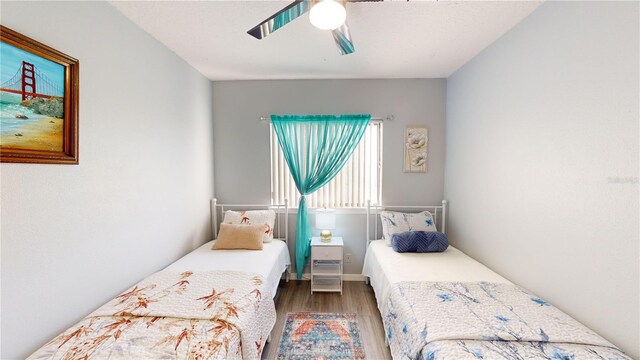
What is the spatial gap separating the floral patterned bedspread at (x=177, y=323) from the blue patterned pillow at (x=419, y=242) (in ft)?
4.83

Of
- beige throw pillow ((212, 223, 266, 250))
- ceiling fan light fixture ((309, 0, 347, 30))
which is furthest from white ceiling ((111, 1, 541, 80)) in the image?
beige throw pillow ((212, 223, 266, 250))

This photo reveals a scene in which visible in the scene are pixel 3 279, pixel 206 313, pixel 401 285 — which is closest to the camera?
pixel 3 279

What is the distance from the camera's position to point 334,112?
3.43 m

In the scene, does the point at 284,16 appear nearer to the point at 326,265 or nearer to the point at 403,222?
the point at 403,222

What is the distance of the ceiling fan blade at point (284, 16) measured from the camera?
4.90ft

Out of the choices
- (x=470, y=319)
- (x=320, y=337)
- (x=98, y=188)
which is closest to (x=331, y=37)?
(x=98, y=188)

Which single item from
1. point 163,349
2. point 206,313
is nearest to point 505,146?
point 206,313

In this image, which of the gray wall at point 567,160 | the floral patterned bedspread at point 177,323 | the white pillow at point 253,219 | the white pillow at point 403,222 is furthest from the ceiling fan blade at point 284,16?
the white pillow at point 403,222

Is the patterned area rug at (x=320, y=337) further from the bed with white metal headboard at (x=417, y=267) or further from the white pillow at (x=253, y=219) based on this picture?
the white pillow at (x=253, y=219)

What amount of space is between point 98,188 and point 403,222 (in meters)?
2.89

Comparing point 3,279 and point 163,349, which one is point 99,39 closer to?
point 3,279

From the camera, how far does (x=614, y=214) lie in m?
1.41

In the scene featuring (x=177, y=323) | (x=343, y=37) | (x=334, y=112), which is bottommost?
(x=177, y=323)

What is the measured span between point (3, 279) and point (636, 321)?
10.1 feet
